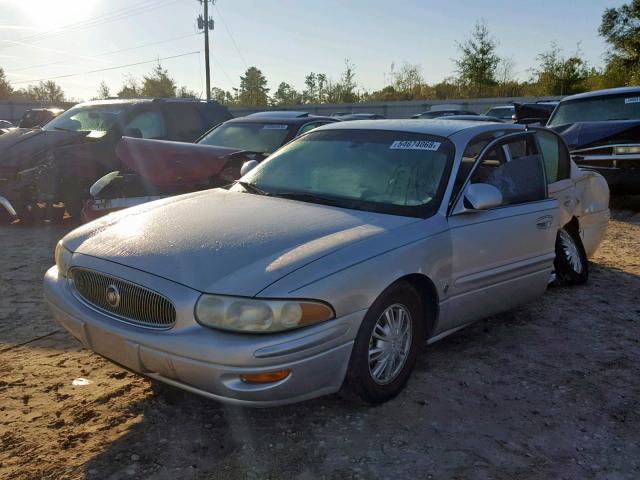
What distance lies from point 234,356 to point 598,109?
9584mm

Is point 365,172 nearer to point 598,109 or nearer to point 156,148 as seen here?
point 156,148

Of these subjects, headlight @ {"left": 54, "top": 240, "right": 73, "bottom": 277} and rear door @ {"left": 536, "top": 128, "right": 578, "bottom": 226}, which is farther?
rear door @ {"left": 536, "top": 128, "right": 578, "bottom": 226}

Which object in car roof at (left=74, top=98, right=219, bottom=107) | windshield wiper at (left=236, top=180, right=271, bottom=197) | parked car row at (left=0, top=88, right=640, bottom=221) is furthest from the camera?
car roof at (left=74, top=98, right=219, bottom=107)

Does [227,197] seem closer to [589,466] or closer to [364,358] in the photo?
[364,358]

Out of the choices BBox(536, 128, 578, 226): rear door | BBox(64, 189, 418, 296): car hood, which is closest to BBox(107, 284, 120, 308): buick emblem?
BBox(64, 189, 418, 296): car hood

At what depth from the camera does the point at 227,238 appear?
3.04 metres

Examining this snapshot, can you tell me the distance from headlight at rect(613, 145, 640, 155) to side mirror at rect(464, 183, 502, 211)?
6.44 m

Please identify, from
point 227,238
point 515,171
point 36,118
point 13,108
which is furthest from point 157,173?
point 13,108

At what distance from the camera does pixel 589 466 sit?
271 centimetres

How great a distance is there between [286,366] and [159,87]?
51.3 metres

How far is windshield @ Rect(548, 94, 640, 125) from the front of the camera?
9.78 meters

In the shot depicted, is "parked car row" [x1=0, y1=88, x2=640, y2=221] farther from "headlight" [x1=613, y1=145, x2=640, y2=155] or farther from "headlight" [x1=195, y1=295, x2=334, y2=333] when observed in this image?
"headlight" [x1=195, y1=295, x2=334, y2=333]

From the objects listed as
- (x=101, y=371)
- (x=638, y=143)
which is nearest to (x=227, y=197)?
(x=101, y=371)

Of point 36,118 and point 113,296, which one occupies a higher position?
point 36,118
